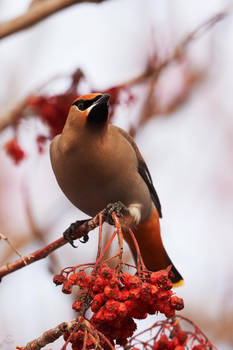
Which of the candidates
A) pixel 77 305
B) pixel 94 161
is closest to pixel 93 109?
pixel 94 161

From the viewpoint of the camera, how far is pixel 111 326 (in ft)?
6.41

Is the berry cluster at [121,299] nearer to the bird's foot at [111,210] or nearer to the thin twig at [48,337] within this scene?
the thin twig at [48,337]

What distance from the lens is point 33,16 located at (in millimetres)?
2559

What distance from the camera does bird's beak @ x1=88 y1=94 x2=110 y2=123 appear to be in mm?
3170

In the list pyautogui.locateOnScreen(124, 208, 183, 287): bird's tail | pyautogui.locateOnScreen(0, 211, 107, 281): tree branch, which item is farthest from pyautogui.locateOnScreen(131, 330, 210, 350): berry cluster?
pyautogui.locateOnScreen(124, 208, 183, 287): bird's tail

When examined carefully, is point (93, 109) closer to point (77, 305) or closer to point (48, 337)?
point (77, 305)

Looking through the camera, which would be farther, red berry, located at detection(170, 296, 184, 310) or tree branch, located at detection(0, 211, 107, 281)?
tree branch, located at detection(0, 211, 107, 281)

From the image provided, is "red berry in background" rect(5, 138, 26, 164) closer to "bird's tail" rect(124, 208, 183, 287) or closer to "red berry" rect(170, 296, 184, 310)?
"bird's tail" rect(124, 208, 183, 287)

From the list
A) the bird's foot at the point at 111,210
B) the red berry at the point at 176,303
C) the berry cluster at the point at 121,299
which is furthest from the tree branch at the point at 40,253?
the red berry at the point at 176,303

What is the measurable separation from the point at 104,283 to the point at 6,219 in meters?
4.04

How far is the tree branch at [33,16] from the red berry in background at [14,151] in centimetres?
157

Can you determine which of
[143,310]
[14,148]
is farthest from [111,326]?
[14,148]

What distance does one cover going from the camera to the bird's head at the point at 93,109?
3178 millimetres

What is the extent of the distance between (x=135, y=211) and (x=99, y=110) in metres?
0.69
